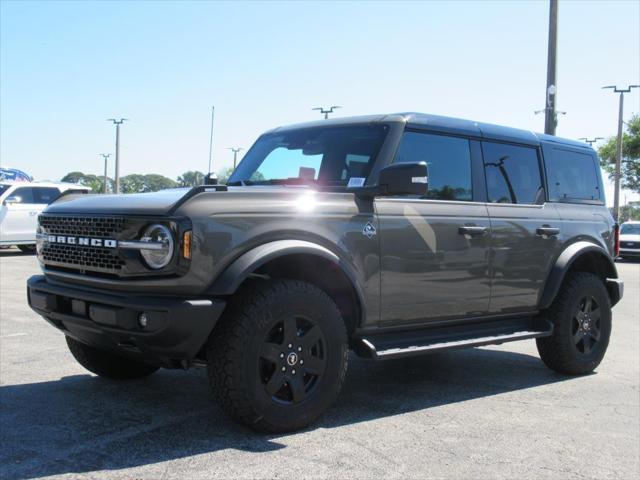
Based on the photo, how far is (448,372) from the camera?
18.6 ft

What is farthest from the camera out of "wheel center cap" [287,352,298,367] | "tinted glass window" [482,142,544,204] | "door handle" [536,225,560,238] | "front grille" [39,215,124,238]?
"door handle" [536,225,560,238]

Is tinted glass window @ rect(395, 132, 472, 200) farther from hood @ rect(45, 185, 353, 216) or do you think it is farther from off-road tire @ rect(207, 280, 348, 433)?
off-road tire @ rect(207, 280, 348, 433)

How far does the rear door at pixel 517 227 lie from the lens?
16.6 ft

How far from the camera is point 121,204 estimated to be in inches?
146

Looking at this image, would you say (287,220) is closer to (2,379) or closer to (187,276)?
(187,276)

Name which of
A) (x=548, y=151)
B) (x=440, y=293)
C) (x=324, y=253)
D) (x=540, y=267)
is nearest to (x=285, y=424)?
(x=324, y=253)

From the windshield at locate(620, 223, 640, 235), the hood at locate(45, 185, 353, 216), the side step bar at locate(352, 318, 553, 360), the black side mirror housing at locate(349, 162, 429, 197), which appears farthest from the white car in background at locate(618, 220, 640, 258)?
the hood at locate(45, 185, 353, 216)

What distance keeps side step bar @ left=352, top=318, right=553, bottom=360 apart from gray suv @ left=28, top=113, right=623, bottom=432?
0.01 meters

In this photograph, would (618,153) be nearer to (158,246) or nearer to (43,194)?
(43,194)

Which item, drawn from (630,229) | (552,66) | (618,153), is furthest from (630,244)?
(618,153)

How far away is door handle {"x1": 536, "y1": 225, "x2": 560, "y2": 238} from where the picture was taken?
17.6 ft

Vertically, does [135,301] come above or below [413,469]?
above

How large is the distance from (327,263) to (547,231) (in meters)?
2.25

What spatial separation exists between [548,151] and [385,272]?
7.97ft
